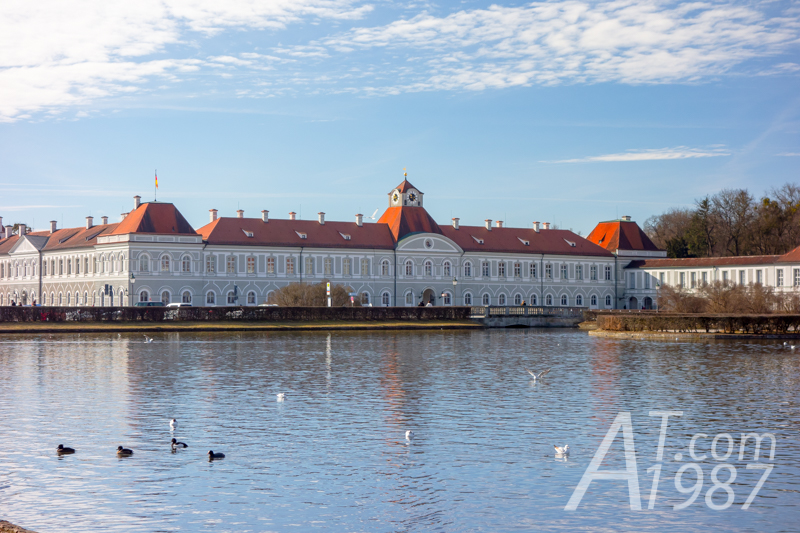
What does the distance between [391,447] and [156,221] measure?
7540cm

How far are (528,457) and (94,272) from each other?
8322cm

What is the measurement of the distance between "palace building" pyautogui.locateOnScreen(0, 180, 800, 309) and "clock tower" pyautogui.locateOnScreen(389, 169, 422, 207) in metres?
0.13

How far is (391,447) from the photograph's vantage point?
1770 cm

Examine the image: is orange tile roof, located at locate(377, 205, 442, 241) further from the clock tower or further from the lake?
the lake

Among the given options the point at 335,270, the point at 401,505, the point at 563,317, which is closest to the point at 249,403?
the point at 401,505

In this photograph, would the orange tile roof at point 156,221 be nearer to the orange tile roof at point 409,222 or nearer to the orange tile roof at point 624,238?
the orange tile roof at point 409,222

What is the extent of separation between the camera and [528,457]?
16.7m

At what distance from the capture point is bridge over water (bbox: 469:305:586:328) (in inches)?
3219

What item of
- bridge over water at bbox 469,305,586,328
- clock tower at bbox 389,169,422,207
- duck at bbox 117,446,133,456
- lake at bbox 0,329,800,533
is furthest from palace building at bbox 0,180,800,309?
duck at bbox 117,446,133,456

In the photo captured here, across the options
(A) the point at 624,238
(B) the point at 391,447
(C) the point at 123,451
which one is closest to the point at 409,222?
(A) the point at 624,238

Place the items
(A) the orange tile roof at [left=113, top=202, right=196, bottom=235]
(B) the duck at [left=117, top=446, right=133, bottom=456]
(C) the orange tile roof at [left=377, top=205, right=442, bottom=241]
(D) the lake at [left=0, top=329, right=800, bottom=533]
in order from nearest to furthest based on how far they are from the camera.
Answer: (D) the lake at [left=0, top=329, right=800, bottom=533]
(B) the duck at [left=117, top=446, right=133, bottom=456]
(A) the orange tile roof at [left=113, top=202, right=196, bottom=235]
(C) the orange tile roof at [left=377, top=205, right=442, bottom=241]

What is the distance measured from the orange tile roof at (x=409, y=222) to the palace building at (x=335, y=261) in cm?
17

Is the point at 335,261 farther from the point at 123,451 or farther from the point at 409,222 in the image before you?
the point at 123,451

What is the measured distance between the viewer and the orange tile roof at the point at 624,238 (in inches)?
4323
